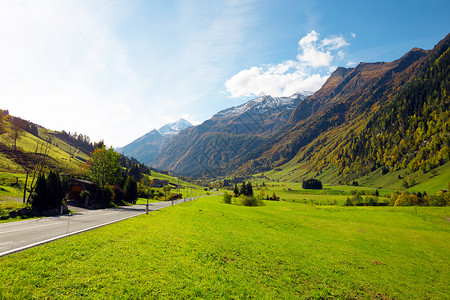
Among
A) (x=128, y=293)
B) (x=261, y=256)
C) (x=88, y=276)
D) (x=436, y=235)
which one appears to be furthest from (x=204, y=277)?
(x=436, y=235)

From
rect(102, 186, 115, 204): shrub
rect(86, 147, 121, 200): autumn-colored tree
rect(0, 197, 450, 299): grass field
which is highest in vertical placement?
rect(86, 147, 121, 200): autumn-colored tree

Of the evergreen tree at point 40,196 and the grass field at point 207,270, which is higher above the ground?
the evergreen tree at point 40,196

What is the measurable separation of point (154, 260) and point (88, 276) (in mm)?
5018

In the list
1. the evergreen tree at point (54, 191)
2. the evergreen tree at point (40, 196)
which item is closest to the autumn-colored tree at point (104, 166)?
the evergreen tree at point (54, 191)

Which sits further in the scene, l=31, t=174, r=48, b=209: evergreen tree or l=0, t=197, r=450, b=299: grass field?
l=31, t=174, r=48, b=209: evergreen tree

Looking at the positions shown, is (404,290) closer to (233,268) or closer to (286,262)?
(286,262)

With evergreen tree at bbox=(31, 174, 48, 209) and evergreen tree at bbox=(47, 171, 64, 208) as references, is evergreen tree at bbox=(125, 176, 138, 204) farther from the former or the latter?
evergreen tree at bbox=(31, 174, 48, 209)

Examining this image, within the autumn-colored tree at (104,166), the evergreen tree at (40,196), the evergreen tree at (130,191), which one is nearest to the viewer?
the evergreen tree at (40,196)

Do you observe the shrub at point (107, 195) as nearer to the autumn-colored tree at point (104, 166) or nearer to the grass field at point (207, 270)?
the autumn-colored tree at point (104, 166)

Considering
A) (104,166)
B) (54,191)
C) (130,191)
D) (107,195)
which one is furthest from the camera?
(130,191)

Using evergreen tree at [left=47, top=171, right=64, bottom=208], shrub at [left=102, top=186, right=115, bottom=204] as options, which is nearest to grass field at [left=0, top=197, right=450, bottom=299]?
evergreen tree at [left=47, top=171, right=64, bottom=208]

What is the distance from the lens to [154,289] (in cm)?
1253

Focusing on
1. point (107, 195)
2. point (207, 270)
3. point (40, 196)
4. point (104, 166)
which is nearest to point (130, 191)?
point (104, 166)

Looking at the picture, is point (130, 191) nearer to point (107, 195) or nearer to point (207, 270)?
point (107, 195)
